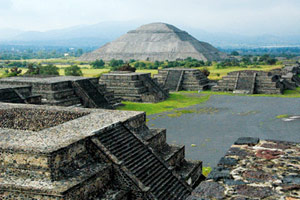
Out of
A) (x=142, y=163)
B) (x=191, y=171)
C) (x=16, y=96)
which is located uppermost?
(x=16, y=96)

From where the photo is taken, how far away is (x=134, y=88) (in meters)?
32.6

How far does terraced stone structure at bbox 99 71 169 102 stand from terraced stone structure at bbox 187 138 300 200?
23.3 m

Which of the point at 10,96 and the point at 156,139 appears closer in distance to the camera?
the point at 156,139

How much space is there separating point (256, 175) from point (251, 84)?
111 ft

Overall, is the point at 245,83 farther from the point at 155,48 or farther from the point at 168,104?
the point at 155,48

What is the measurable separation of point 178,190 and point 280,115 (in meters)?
16.9

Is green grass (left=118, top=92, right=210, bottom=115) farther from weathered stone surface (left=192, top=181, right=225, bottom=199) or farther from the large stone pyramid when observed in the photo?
the large stone pyramid

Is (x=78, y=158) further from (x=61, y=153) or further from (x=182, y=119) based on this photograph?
(x=182, y=119)

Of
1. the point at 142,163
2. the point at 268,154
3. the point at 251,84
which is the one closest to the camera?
the point at 268,154

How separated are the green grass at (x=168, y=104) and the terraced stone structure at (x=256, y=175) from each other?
1774cm

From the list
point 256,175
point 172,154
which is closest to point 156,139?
point 172,154

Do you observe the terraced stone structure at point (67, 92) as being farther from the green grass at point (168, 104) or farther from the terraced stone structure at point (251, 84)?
the terraced stone structure at point (251, 84)

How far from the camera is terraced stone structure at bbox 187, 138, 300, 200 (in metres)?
6.33

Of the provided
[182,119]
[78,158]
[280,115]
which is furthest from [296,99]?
[78,158]
